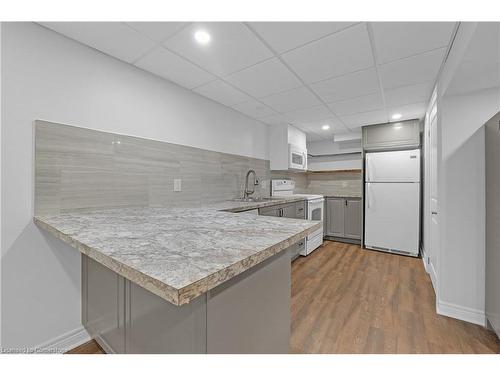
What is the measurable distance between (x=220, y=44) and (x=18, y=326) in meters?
2.24

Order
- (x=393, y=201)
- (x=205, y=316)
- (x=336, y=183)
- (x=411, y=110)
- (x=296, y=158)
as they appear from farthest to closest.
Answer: (x=336, y=183) < (x=296, y=158) < (x=393, y=201) < (x=411, y=110) < (x=205, y=316)

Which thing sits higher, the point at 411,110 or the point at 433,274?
the point at 411,110

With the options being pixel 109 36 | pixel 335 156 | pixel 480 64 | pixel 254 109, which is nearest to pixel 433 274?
pixel 480 64

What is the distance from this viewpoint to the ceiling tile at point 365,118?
313 cm

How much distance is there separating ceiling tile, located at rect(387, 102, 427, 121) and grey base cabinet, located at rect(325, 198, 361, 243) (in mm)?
1560

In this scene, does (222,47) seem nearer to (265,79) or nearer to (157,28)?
(157,28)

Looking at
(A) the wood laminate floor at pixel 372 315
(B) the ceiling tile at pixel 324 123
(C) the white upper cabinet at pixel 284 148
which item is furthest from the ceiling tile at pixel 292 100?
(A) the wood laminate floor at pixel 372 315

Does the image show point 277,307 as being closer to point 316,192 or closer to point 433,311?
point 433,311

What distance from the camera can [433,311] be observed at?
190 cm

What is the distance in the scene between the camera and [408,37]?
151 centimetres

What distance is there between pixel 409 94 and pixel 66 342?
3813mm

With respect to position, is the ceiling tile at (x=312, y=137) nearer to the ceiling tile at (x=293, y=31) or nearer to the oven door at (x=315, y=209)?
the oven door at (x=315, y=209)

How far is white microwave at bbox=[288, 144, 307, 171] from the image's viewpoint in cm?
360
